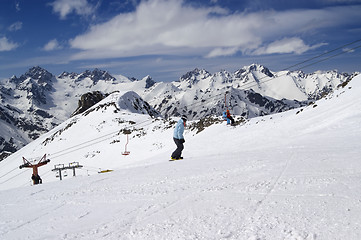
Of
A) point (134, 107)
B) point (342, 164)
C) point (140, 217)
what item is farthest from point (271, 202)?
point (134, 107)

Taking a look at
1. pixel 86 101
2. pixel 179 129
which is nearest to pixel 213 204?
pixel 179 129

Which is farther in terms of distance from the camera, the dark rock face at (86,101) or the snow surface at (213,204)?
the dark rock face at (86,101)

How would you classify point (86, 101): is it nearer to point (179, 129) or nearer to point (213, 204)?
point (179, 129)

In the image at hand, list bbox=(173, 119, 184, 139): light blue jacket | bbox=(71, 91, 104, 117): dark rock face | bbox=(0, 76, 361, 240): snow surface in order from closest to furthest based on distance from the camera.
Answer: bbox=(0, 76, 361, 240): snow surface → bbox=(173, 119, 184, 139): light blue jacket → bbox=(71, 91, 104, 117): dark rock face

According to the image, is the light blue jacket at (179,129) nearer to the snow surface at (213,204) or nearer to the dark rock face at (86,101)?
the snow surface at (213,204)

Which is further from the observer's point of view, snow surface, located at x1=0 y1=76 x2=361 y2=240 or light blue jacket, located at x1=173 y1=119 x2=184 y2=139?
light blue jacket, located at x1=173 y1=119 x2=184 y2=139

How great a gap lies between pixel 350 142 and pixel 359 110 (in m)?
7.32

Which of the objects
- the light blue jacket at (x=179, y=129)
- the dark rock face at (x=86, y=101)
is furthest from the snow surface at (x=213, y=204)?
the dark rock face at (x=86, y=101)

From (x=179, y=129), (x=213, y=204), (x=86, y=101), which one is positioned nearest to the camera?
(x=213, y=204)

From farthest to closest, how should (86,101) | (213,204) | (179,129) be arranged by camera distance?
(86,101)
(179,129)
(213,204)

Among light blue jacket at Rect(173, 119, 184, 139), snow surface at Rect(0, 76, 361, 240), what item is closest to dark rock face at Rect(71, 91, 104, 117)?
light blue jacket at Rect(173, 119, 184, 139)

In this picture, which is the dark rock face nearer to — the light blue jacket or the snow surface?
the light blue jacket

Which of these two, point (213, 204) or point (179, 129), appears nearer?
point (213, 204)

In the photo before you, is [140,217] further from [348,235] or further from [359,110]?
[359,110]
